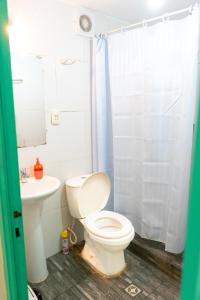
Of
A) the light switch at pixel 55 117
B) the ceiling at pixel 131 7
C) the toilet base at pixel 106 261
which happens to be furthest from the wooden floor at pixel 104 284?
the ceiling at pixel 131 7

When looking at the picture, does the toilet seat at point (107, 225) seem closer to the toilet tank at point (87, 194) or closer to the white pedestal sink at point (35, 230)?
the toilet tank at point (87, 194)

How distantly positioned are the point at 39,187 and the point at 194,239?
59.2 inches

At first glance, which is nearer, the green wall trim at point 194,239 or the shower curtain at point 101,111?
the green wall trim at point 194,239

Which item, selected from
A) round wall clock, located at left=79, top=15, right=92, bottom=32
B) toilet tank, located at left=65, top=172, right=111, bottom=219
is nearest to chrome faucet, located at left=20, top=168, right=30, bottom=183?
toilet tank, located at left=65, top=172, right=111, bottom=219

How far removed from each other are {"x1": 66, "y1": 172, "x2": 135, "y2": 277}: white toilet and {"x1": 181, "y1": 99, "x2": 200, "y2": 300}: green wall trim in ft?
4.49

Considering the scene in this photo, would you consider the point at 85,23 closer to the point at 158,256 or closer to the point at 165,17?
the point at 165,17

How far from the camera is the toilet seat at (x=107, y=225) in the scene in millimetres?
1806

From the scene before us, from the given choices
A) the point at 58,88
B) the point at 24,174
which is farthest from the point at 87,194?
the point at 58,88

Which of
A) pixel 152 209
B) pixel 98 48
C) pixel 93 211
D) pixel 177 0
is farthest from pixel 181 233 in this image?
pixel 177 0

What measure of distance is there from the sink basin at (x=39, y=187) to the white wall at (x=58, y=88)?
17 centimetres

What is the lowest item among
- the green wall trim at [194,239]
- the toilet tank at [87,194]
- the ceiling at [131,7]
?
the toilet tank at [87,194]

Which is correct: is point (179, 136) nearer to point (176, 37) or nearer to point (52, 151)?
point (176, 37)

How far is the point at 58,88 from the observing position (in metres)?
2.02

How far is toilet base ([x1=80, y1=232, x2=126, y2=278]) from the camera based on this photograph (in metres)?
1.90
